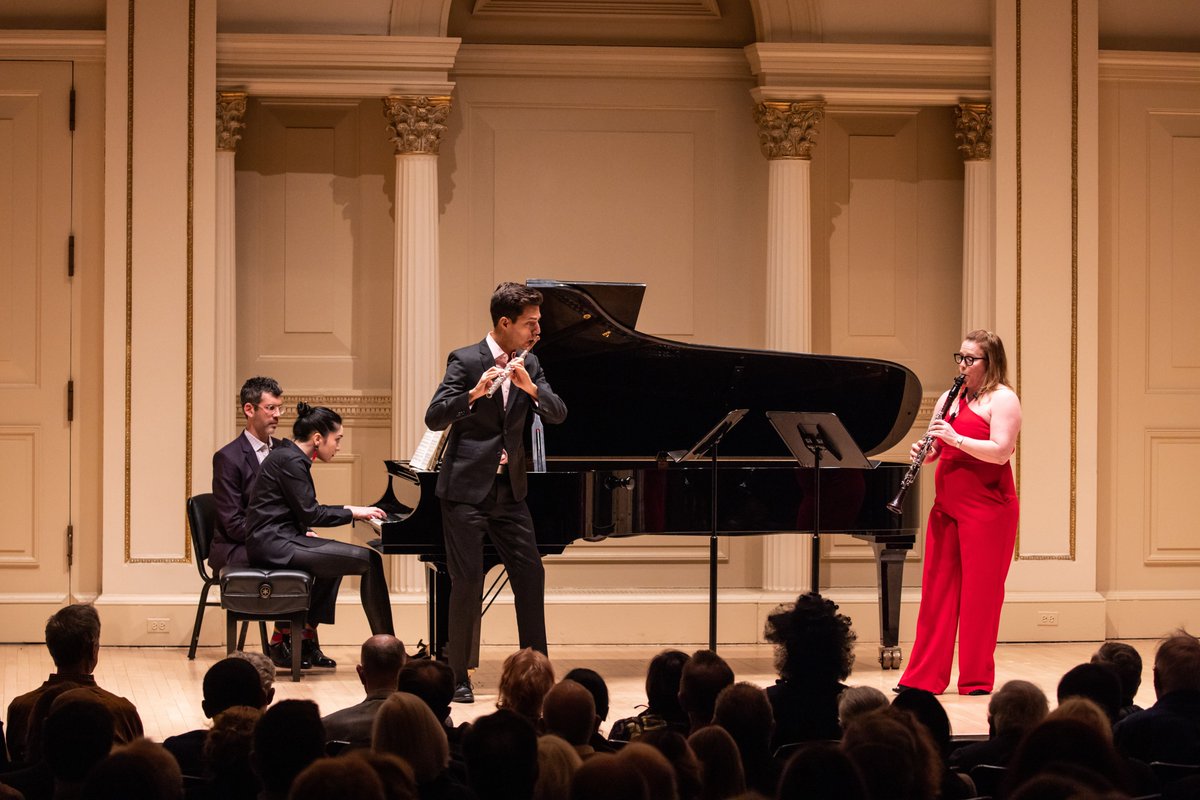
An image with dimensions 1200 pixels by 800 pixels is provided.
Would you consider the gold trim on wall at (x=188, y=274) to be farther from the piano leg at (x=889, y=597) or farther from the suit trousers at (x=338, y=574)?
the piano leg at (x=889, y=597)

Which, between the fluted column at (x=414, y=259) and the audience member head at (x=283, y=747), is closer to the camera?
the audience member head at (x=283, y=747)

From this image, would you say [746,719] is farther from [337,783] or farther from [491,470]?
[491,470]

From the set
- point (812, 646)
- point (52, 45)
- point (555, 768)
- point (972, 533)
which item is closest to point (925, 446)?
point (972, 533)

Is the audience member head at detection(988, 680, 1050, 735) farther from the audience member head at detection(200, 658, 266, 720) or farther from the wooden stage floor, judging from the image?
the wooden stage floor

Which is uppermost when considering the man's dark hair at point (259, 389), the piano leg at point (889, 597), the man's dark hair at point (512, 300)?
the man's dark hair at point (512, 300)

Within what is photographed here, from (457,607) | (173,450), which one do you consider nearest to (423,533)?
(457,607)

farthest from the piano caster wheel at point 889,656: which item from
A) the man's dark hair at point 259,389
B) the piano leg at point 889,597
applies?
the man's dark hair at point 259,389

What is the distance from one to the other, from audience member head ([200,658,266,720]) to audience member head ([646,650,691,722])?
39.7 inches

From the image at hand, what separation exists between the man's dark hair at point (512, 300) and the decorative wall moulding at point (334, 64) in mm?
2334

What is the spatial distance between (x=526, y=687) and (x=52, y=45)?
5.17 m

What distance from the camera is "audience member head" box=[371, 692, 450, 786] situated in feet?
9.48

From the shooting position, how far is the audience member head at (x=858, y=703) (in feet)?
11.1

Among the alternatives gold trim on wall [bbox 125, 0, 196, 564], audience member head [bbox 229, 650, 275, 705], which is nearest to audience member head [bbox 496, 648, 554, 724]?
audience member head [bbox 229, 650, 275, 705]

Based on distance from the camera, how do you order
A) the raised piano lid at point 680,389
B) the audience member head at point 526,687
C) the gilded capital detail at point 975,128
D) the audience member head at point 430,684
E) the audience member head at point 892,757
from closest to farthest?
the audience member head at point 892,757, the audience member head at point 430,684, the audience member head at point 526,687, the raised piano lid at point 680,389, the gilded capital detail at point 975,128
